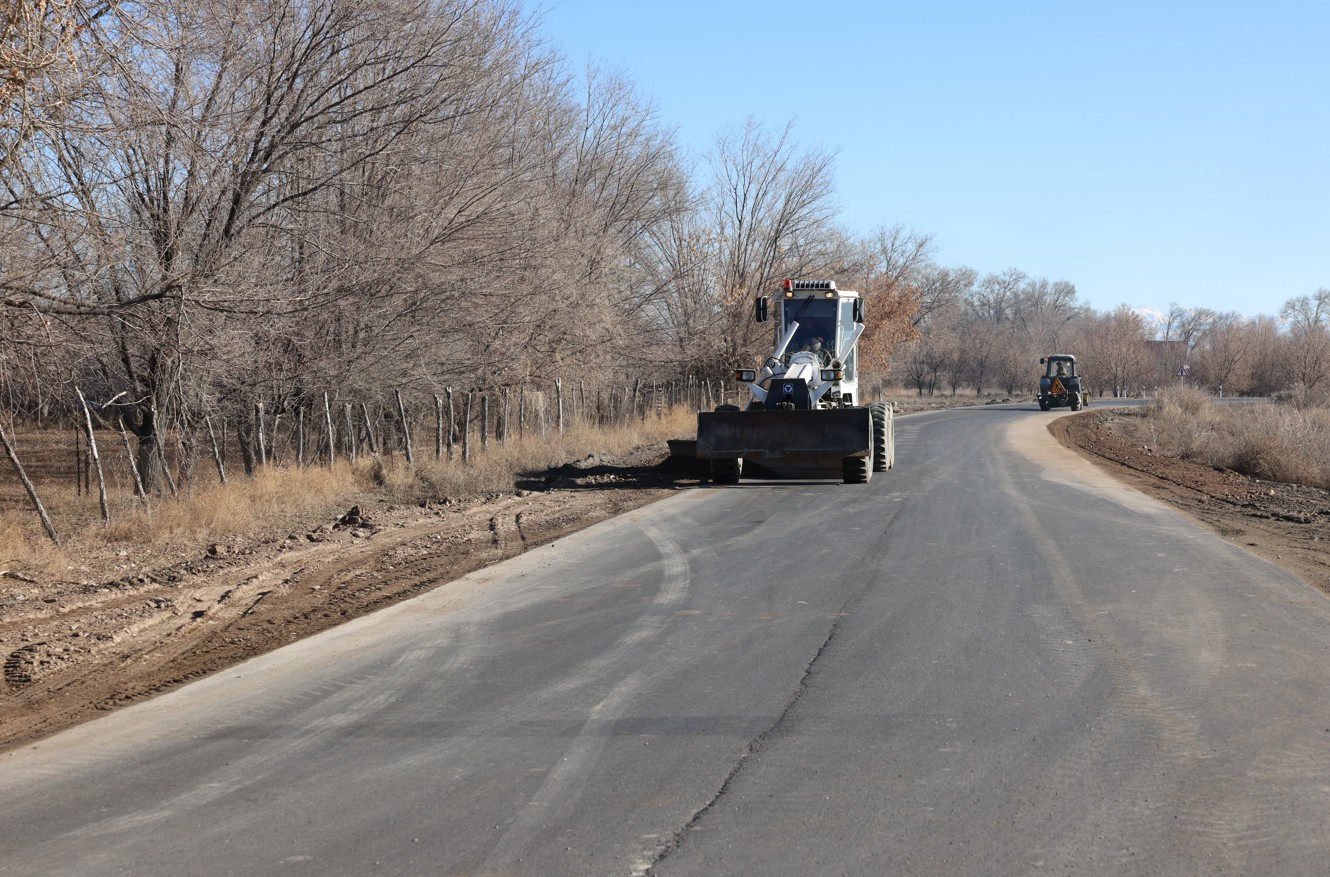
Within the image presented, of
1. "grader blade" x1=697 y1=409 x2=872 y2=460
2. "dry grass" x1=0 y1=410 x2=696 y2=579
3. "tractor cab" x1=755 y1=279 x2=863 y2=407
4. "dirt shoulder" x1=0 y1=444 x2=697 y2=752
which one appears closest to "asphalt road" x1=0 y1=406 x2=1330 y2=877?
"dirt shoulder" x1=0 y1=444 x2=697 y2=752

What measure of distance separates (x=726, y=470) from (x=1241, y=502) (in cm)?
829

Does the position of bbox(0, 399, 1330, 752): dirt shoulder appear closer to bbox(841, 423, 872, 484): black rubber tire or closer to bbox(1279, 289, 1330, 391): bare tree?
bbox(841, 423, 872, 484): black rubber tire

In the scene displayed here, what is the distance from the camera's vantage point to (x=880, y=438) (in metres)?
21.6

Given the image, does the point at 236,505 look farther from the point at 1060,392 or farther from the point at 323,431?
the point at 1060,392

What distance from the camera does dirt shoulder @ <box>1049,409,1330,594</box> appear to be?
12.6 m

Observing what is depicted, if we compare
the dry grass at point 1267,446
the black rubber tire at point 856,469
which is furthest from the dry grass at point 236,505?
the dry grass at point 1267,446

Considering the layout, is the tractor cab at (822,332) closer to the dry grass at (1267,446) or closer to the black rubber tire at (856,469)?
the black rubber tire at (856,469)

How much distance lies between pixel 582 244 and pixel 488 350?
6.17 meters

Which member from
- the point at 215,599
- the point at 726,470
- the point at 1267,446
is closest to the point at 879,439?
the point at 726,470

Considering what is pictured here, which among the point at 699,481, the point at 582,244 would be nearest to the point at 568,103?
the point at 582,244

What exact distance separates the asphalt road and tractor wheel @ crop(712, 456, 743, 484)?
8.92 m

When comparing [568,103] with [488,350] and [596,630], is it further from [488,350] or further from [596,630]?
[596,630]

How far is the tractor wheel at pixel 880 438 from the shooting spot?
70.1ft

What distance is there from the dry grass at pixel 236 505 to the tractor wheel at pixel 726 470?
11.9ft
